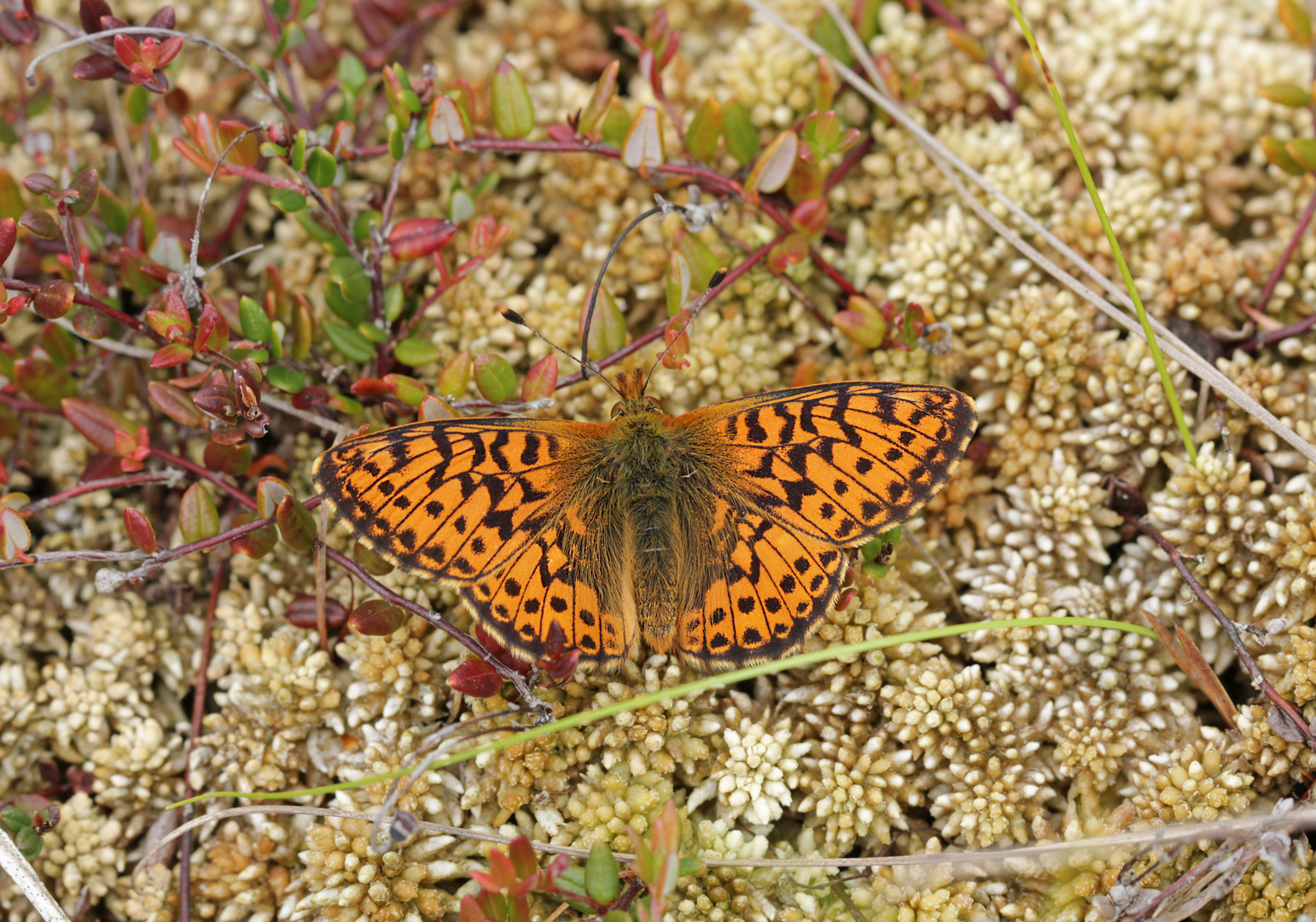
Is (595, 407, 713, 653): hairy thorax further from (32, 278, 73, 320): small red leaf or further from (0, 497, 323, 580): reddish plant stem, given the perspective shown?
(32, 278, 73, 320): small red leaf

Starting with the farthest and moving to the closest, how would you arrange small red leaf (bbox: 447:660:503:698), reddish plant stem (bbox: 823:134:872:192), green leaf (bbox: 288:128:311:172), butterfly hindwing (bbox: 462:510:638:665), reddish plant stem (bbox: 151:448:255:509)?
1. reddish plant stem (bbox: 823:134:872:192)
2. reddish plant stem (bbox: 151:448:255:509)
3. green leaf (bbox: 288:128:311:172)
4. small red leaf (bbox: 447:660:503:698)
5. butterfly hindwing (bbox: 462:510:638:665)

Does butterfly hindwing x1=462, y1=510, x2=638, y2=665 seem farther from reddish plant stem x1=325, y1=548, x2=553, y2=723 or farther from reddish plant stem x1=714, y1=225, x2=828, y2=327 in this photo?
reddish plant stem x1=714, y1=225, x2=828, y2=327

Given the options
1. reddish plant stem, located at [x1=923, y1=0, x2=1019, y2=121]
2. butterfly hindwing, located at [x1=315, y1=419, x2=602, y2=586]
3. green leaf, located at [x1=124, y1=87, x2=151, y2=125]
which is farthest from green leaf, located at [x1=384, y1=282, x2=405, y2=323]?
reddish plant stem, located at [x1=923, y1=0, x2=1019, y2=121]

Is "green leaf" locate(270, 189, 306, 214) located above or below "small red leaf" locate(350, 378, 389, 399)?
above

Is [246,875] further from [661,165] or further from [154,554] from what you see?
[661,165]

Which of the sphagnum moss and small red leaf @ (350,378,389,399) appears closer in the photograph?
the sphagnum moss

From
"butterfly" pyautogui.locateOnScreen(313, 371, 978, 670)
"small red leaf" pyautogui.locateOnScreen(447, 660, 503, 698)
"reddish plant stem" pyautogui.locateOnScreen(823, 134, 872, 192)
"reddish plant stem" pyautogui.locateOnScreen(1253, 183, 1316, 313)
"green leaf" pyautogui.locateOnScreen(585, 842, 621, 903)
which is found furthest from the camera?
"reddish plant stem" pyautogui.locateOnScreen(823, 134, 872, 192)

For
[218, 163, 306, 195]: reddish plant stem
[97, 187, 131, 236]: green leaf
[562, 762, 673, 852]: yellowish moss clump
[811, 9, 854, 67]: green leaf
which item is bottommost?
[562, 762, 673, 852]: yellowish moss clump

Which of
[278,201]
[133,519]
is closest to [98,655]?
[133,519]

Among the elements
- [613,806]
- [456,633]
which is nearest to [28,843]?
[456,633]
